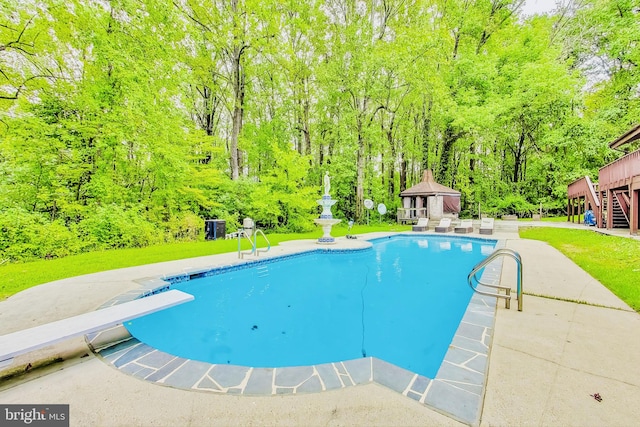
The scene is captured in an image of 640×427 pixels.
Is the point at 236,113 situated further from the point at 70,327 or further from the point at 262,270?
the point at 70,327

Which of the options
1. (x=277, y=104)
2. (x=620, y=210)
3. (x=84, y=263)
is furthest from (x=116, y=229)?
(x=620, y=210)

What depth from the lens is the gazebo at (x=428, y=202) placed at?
17375mm

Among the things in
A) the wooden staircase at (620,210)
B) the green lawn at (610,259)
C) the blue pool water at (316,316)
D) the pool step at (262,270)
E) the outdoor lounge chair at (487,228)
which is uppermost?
the wooden staircase at (620,210)

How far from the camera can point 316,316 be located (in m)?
4.36

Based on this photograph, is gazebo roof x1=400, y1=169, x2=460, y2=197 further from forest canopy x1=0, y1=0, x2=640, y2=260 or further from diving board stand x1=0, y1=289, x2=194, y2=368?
diving board stand x1=0, y1=289, x2=194, y2=368

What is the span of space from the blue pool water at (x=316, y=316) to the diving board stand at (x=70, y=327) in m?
0.53

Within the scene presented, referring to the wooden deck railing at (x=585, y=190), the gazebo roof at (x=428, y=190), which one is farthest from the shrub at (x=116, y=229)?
the wooden deck railing at (x=585, y=190)

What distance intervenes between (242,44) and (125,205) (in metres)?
11.1

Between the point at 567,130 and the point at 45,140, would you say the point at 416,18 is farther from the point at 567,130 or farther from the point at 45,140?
the point at 45,140

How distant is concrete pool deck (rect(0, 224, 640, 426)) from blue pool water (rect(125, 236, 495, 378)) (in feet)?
3.17

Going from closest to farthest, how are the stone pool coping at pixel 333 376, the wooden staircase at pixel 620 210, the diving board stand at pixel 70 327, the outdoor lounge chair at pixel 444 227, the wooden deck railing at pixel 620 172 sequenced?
1. the stone pool coping at pixel 333 376
2. the diving board stand at pixel 70 327
3. the wooden deck railing at pixel 620 172
4. the wooden staircase at pixel 620 210
5. the outdoor lounge chair at pixel 444 227

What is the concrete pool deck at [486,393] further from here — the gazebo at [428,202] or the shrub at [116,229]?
the gazebo at [428,202]

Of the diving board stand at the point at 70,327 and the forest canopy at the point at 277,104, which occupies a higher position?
the forest canopy at the point at 277,104

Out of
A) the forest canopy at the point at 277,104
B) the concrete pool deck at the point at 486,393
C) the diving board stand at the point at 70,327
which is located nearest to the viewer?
the concrete pool deck at the point at 486,393
